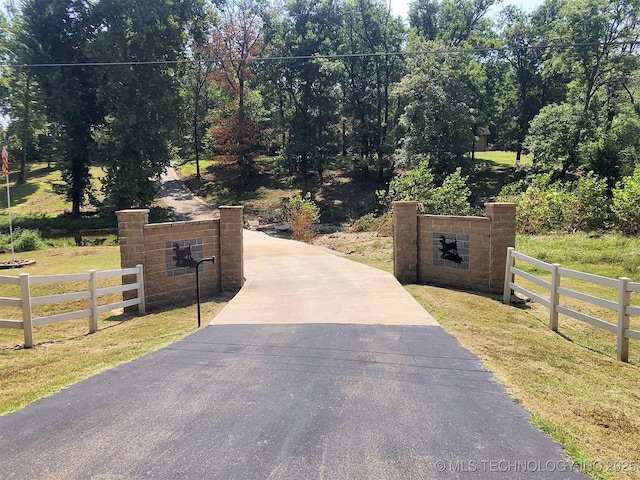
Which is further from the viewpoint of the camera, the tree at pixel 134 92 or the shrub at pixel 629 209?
the tree at pixel 134 92

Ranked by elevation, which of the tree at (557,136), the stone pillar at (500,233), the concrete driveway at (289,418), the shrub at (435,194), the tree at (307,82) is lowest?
the concrete driveway at (289,418)

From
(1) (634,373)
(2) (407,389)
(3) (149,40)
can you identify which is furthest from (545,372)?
(3) (149,40)

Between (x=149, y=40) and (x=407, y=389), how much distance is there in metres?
32.1

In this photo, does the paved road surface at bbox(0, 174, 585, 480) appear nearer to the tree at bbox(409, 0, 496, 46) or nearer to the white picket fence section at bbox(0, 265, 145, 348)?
the white picket fence section at bbox(0, 265, 145, 348)

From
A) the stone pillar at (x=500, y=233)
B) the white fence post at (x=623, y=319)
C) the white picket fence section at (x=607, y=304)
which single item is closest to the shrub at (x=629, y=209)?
the stone pillar at (x=500, y=233)

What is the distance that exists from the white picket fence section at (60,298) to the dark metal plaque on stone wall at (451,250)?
6.88 m

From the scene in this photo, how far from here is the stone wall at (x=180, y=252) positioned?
9148mm

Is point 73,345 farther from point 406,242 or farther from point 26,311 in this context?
point 406,242

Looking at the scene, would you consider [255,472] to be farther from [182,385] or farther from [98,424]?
[182,385]

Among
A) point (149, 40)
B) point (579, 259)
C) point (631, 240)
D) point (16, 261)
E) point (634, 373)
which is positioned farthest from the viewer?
point (149, 40)

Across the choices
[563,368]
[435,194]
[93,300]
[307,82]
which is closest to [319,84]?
[307,82]

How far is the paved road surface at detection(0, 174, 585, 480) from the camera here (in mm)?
2967

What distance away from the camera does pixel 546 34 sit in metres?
37.3

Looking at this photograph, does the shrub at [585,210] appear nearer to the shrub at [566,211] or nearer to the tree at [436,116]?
the shrub at [566,211]
